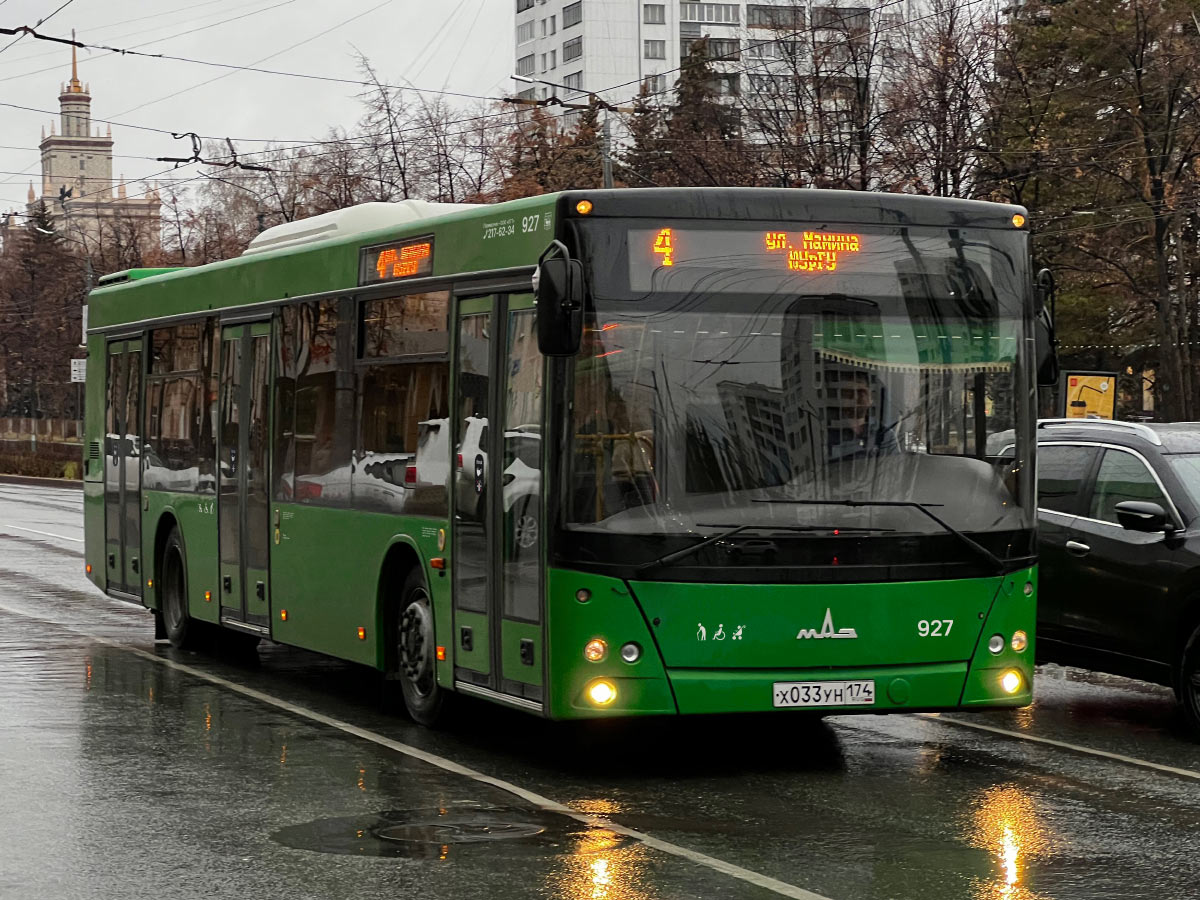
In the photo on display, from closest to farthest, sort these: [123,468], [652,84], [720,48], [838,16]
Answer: [123,468] → [838,16] → [652,84] → [720,48]

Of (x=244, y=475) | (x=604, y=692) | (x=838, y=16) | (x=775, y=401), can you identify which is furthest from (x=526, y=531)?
(x=838, y=16)

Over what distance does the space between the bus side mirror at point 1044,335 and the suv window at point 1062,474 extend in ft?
7.76

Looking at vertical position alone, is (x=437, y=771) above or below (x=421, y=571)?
below

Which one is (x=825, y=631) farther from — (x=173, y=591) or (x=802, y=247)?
(x=173, y=591)

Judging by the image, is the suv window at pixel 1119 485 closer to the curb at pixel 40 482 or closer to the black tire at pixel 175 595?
the black tire at pixel 175 595

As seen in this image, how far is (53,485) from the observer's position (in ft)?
194

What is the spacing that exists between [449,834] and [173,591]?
8.35 meters

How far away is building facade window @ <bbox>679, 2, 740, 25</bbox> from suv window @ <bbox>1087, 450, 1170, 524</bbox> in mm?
117815

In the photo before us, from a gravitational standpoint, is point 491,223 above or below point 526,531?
above

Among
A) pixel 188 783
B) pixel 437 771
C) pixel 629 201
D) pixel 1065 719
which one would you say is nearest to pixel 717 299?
pixel 629 201

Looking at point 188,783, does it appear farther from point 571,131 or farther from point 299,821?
point 571,131

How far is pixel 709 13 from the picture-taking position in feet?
429

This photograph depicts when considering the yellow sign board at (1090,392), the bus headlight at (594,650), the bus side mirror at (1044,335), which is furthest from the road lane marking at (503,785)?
the yellow sign board at (1090,392)

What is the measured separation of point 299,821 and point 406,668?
124 inches
